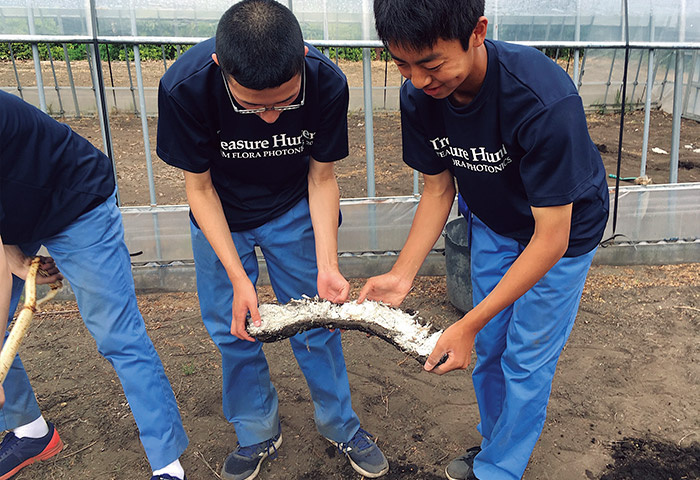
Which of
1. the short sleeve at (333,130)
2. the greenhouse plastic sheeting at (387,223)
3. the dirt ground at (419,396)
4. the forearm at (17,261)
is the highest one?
the short sleeve at (333,130)

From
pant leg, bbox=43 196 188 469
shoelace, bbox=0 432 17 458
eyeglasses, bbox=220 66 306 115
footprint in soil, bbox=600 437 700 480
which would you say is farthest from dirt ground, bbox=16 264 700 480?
eyeglasses, bbox=220 66 306 115

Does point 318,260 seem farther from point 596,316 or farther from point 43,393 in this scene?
point 596,316

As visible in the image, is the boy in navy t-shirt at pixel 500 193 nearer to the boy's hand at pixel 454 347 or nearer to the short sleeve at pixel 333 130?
the boy's hand at pixel 454 347

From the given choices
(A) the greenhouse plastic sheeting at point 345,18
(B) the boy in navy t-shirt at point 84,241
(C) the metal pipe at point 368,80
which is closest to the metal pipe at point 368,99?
(C) the metal pipe at point 368,80

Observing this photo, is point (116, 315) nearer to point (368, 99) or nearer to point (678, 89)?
point (368, 99)

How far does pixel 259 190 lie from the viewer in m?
2.23

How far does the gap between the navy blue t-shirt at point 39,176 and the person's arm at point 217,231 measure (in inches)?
16.7

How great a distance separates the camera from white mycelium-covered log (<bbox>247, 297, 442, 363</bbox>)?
2219 millimetres

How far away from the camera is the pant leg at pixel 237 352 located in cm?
230

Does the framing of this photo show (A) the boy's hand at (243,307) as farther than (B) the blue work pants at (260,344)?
No

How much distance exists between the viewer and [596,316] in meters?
3.70

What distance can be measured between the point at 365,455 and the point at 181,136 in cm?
150

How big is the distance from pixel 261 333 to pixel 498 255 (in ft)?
3.03

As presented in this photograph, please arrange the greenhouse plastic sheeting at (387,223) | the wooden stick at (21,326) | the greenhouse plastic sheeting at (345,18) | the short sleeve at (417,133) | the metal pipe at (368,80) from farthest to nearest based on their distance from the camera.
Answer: the greenhouse plastic sheeting at (387,223) → the metal pipe at (368,80) → the greenhouse plastic sheeting at (345,18) → the short sleeve at (417,133) → the wooden stick at (21,326)
